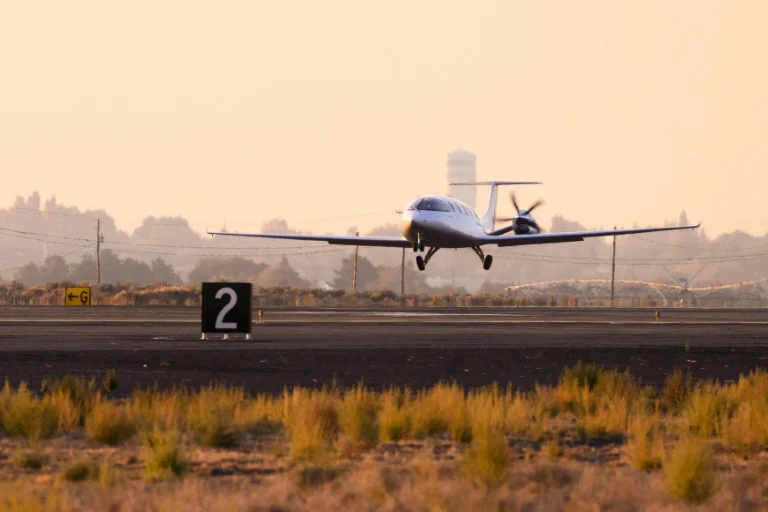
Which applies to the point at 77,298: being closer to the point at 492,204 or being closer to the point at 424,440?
the point at 492,204

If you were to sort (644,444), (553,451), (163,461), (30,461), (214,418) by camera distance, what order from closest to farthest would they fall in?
(163,461) < (30,461) < (644,444) < (553,451) < (214,418)

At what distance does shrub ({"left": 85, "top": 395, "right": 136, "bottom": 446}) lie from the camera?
17.2 m

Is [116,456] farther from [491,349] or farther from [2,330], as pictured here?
[2,330]

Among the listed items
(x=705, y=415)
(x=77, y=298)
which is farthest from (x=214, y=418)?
(x=77, y=298)

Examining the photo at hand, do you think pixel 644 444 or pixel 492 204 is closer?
pixel 644 444

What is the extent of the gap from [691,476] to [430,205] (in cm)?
4452

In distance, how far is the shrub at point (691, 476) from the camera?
44.3 ft

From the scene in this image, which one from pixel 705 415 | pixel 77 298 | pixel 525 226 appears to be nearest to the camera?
pixel 705 415

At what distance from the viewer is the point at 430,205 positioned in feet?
190

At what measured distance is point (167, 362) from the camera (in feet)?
101

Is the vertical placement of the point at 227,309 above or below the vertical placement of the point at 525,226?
below

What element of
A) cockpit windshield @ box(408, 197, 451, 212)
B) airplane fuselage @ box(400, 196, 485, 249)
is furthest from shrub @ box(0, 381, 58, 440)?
cockpit windshield @ box(408, 197, 451, 212)

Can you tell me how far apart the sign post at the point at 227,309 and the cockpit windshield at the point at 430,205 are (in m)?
21.3

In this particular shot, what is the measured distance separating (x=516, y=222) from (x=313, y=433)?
5305 cm
